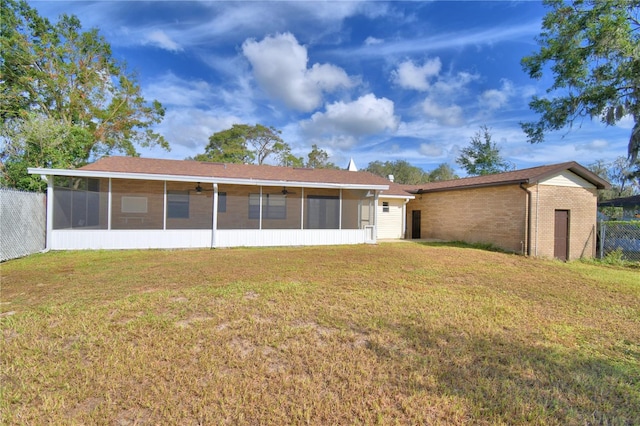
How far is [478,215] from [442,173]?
3458cm

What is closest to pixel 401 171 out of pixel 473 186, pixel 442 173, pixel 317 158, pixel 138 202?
pixel 442 173

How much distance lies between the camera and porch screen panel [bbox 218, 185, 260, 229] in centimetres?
1279

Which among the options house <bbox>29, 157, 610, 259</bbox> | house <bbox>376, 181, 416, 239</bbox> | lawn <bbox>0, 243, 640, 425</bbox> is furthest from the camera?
house <bbox>376, 181, 416, 239</bbox>

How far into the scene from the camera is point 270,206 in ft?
43.6

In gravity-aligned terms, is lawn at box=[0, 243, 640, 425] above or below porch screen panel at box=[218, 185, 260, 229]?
below

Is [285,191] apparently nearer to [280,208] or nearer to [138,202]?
[280,208]

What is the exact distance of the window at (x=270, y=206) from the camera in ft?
43.2

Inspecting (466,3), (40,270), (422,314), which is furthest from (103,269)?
(466,3)

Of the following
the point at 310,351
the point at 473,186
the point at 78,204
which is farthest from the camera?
the point at 473,186

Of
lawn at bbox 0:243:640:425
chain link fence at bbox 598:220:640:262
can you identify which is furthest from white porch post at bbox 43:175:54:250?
chain link fence at bbox 598:220:640:262

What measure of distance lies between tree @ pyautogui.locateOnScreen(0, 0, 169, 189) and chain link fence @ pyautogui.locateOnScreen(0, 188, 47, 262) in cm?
587

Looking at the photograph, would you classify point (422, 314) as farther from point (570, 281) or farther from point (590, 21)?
point (590, 21)

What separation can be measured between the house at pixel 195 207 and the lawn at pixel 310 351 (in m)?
4.02

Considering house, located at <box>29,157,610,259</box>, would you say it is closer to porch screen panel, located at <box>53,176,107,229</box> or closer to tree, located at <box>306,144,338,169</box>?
porch screen panel, located at <box>53,176,107,229</box>
